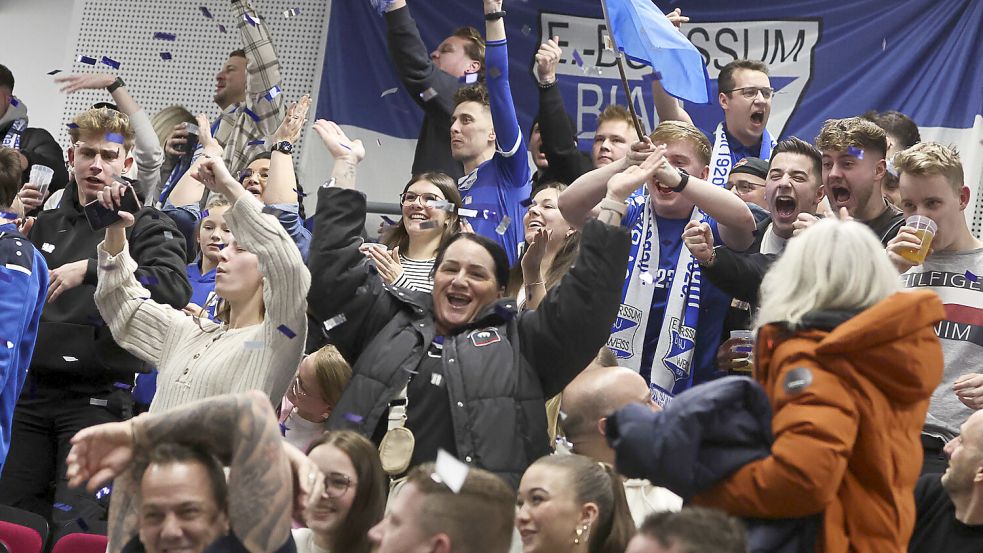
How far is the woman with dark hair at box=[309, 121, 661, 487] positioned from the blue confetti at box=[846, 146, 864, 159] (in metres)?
0.89

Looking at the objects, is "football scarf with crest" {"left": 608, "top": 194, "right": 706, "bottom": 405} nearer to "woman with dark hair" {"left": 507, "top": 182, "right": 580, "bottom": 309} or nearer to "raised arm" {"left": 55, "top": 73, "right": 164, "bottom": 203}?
"woman with dark hair" {"left": 507, "top": 182, "right": 580, "bottom": 309}

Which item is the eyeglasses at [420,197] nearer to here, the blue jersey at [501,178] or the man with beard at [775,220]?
the blue jersey at [501,178]

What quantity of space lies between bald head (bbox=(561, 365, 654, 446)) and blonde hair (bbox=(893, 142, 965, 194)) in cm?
105

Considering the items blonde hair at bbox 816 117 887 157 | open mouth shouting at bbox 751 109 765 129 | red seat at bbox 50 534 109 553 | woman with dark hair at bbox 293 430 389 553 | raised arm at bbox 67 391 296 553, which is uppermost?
blonde hair at bbox 816 117 887 157

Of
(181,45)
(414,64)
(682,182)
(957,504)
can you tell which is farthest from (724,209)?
(181,45)

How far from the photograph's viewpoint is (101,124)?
17.9ft

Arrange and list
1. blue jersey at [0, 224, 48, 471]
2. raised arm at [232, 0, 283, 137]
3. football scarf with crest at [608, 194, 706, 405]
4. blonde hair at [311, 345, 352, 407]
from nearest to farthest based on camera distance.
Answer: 1. blue jersey at [0, 224, 48, 471]
2. blonde hair at [311, 345, 352, 407]
3. football scarf with crest at [608, 194, 706, 405]
4. raised arm at [232, 0, 283, 137]

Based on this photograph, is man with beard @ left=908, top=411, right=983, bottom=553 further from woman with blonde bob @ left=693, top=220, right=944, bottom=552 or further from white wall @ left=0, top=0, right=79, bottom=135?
white wall @ left=0, top=0, right=79, bottom=135

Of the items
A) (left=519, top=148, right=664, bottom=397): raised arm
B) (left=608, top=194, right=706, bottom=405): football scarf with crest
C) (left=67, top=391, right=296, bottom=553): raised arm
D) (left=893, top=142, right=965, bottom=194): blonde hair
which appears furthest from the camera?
(left=608, top=194, right=706, bottom=405): football scarf with crest

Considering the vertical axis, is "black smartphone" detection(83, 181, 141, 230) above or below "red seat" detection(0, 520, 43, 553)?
above

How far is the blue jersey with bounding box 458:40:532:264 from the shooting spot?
5426mm

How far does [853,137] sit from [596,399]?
1.33 meters

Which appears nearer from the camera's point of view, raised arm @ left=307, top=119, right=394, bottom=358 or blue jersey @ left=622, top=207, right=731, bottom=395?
raised arm @ left=307, top=119, right=394, bottom=358

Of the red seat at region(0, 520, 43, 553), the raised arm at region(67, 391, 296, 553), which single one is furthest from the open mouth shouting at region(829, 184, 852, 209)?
the red seat at region(0, 520, 43, 553)
